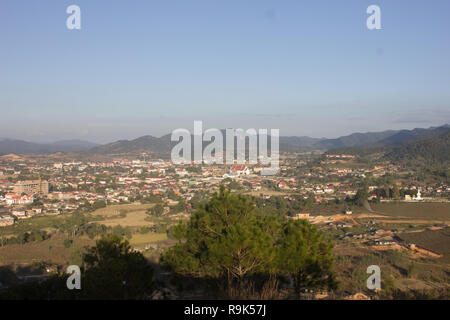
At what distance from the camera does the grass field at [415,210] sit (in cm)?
2412

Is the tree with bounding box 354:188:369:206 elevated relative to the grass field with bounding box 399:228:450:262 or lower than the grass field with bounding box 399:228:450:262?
elevated

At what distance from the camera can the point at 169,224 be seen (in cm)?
2212

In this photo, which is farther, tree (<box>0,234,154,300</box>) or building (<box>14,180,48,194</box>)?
building (<box>14,180,48,194</box>)

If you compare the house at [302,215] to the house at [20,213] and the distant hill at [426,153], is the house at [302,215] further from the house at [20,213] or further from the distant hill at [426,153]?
the distant hill at [426,153]

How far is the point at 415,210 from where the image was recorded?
25672 millimetres

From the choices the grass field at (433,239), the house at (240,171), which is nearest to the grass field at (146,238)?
the grass field at (433,239)

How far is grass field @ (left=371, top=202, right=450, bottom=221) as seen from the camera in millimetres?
24125

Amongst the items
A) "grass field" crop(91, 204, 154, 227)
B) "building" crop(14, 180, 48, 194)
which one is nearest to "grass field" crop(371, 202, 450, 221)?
"grass field" crop(91, 204, 154, 227)

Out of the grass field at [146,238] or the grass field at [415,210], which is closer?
the grass field at [146,238]

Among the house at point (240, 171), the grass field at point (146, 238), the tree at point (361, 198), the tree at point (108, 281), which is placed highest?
the tree at point (108, 281)

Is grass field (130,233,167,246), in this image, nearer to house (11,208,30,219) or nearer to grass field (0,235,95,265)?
grass field (0,235,95,265)
